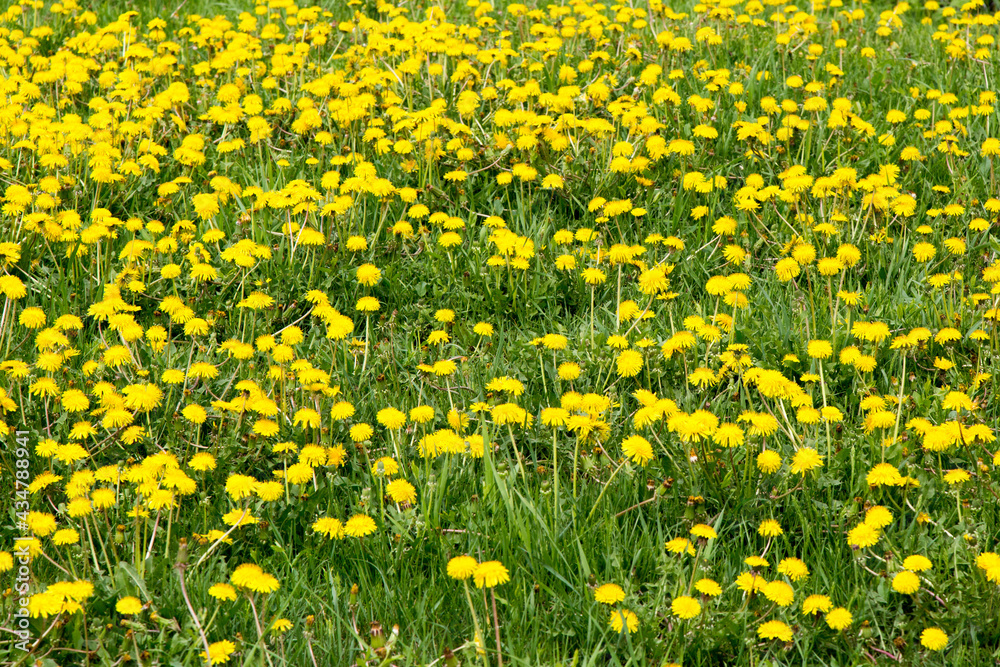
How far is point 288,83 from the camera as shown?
5414mm

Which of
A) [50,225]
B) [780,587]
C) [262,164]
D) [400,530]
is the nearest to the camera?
[780,587]

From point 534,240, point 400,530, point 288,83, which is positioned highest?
point 288,83

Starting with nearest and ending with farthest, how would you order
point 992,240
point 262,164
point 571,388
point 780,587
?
point 780,587 < point 571,388 < point 992,240 < point 262,164

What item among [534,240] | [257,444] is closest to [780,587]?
[257,444]

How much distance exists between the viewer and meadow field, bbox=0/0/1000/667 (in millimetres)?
2533

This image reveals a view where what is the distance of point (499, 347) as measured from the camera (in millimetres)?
3695

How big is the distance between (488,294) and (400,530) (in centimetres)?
141

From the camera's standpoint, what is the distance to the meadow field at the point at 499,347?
8.31 ft

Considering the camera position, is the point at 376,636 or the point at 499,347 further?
the point at 499,347

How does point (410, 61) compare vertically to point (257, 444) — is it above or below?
above

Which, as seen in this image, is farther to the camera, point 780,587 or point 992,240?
point 992,240

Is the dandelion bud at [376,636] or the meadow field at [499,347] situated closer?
the dandelion bud at [376,636]

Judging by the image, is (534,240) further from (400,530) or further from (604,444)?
(400,530)

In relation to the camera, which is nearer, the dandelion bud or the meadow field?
the dandelion bud
